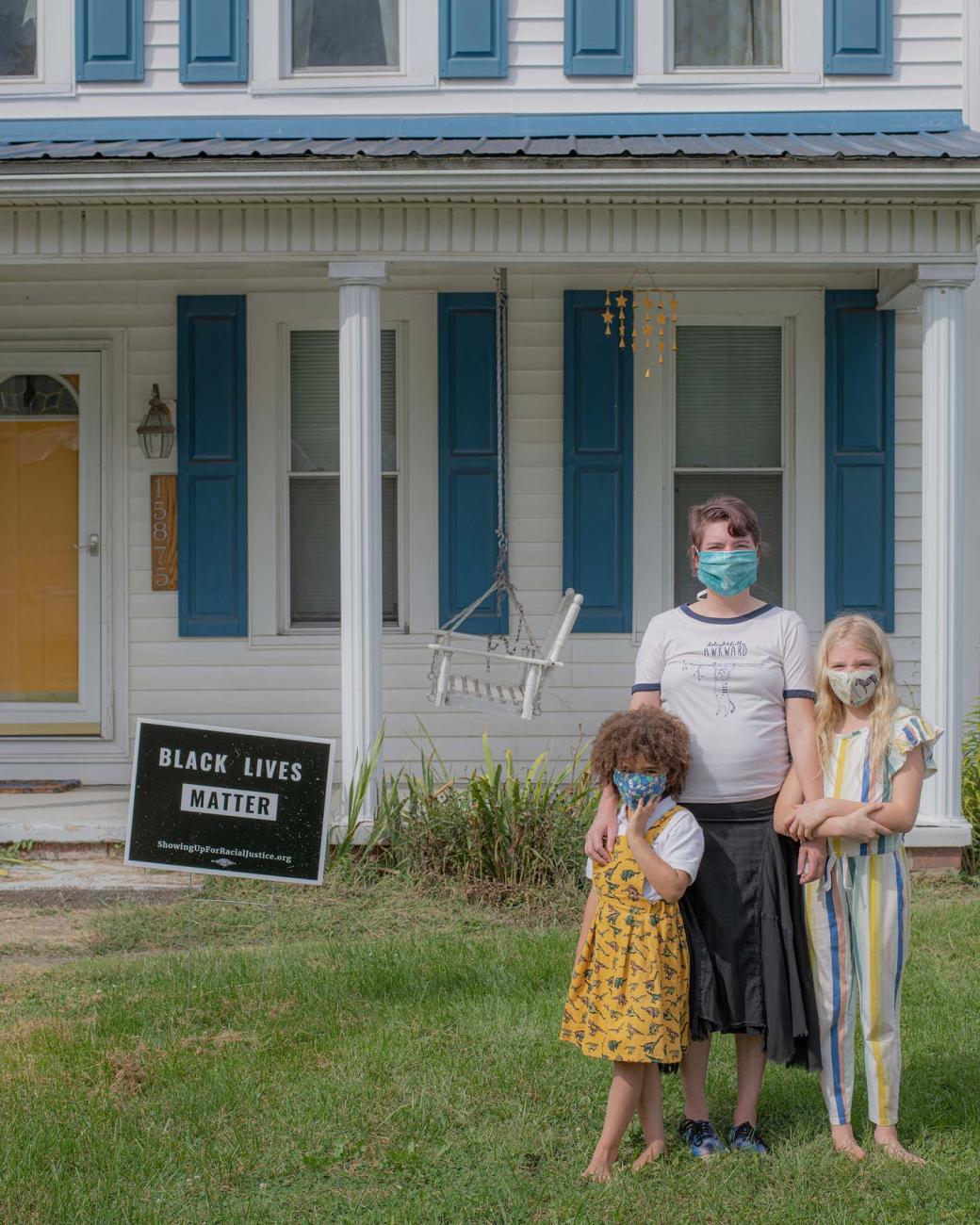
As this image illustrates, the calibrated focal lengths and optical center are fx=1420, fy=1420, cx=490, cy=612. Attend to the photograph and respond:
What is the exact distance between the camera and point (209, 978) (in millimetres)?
5102

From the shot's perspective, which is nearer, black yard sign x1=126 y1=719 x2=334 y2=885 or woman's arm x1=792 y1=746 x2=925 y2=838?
woman's arm x1=792 y1=746 x2=925 y2=838

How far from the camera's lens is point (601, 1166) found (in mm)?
3484

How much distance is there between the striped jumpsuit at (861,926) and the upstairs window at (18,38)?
703 cm

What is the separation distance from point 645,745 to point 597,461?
16.3 ft

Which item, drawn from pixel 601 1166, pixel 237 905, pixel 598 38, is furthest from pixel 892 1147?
pixel 598 38

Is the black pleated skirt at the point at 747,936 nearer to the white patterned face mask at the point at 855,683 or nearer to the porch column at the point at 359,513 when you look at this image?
the white patterned face mask at the point at 855,683

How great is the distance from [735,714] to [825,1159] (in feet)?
3.78

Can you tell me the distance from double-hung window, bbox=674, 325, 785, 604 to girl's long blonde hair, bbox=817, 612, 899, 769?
4.73 meters

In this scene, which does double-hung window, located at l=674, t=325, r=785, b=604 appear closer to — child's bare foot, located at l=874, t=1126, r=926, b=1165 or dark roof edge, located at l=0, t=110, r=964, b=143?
dark roof edge, located at l=0, t=110, r=964, b=143

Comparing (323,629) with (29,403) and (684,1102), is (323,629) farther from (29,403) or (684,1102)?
(684,1102)

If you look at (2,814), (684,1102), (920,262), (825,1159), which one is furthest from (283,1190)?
(920,262)

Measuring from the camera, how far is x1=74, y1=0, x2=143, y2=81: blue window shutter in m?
8.24

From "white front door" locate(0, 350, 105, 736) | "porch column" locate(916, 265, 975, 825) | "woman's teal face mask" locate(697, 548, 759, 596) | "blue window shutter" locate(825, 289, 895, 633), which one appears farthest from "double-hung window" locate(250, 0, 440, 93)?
"woman's teal face mask" locate(697, 548, 759, 596)

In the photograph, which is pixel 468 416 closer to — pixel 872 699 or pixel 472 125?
pixel 472 125
